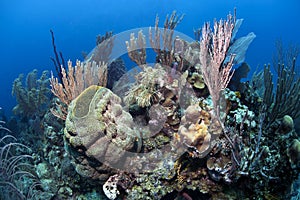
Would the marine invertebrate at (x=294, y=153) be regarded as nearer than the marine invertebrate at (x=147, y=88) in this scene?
Yes

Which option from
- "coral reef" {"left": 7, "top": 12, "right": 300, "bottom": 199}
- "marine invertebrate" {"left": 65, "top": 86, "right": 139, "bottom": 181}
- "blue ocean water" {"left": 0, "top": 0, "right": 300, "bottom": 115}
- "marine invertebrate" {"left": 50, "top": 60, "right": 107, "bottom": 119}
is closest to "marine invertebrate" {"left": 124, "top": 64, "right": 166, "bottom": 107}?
"coral reef" {"left": 7, "top": 12, "right": 300, "bottom": 199}

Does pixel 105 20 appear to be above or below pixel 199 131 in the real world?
above

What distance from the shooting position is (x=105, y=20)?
60188 mm

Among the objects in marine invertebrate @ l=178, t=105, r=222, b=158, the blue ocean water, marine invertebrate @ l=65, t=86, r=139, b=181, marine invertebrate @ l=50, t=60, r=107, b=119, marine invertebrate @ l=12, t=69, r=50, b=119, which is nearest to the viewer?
marine invertebrate @ l=178, t=105, r=222, b=158

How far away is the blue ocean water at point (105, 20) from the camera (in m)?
51.4

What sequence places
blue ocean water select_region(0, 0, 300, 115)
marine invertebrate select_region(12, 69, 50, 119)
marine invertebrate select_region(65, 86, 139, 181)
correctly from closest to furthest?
marine invertebrate select_region(65, 86, 139, 181) < marine invertebrate select_region(12, 69, 50, 119) < blue ocean water select_region(0, 0, 300, 115)

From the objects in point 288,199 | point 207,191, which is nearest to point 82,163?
point 207,191

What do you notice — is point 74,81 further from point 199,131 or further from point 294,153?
point 294,153

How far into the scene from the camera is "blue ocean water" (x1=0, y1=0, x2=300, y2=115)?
51400mm

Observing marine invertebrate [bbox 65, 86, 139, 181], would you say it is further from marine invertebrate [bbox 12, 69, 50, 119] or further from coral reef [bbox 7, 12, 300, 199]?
marine invertebrate [bbox 12, 69, 50, 119]

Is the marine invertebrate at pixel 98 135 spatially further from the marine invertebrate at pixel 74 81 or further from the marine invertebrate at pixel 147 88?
the marine invertebrate at pixel 74 81

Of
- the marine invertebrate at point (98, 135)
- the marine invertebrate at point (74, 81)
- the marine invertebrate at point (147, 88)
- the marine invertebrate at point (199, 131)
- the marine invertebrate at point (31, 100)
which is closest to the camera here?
the marine invertebrate at point (199, 131)

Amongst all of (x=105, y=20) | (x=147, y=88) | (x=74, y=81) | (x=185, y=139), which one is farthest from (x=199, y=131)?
(x=105, y=20)

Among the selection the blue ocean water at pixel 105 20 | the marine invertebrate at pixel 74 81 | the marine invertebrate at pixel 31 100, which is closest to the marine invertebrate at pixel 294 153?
the marine invertebrate at pixel 74 81
